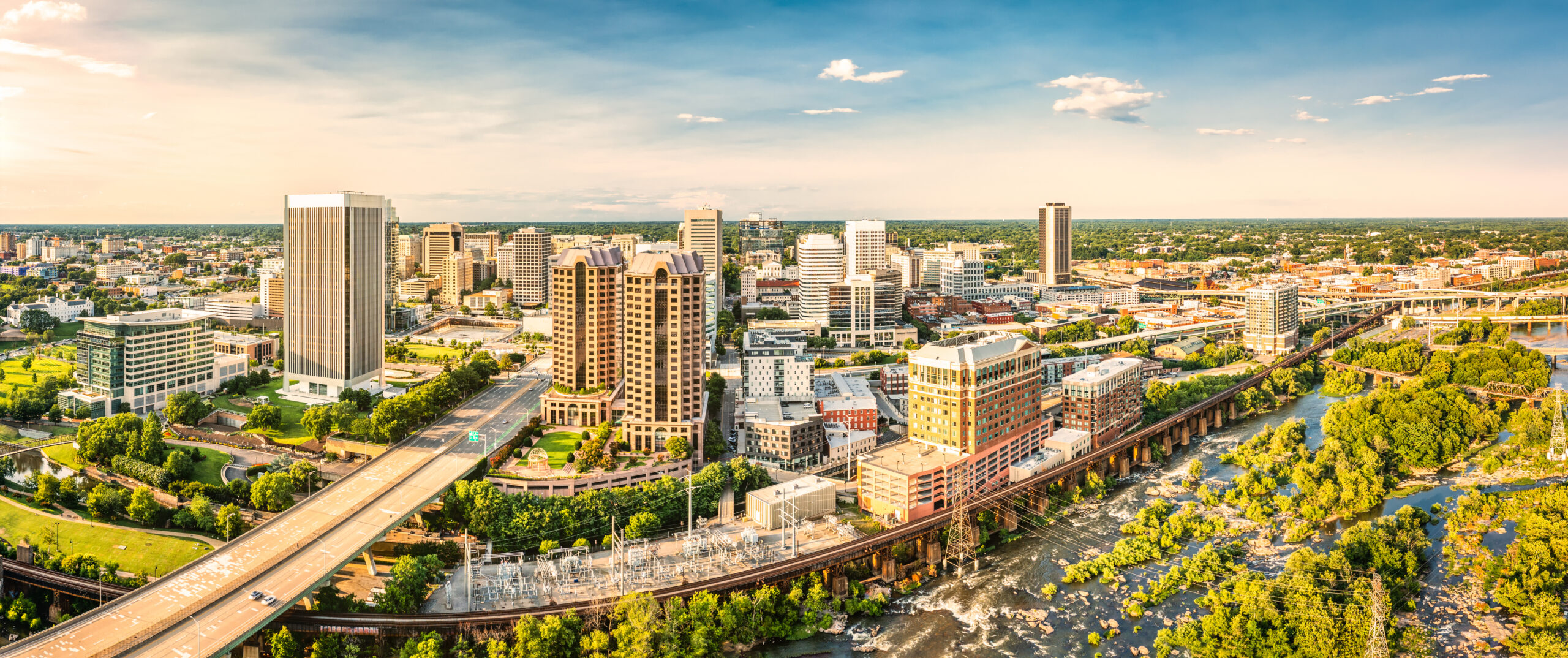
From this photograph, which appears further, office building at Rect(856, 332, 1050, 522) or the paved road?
office building at Rect(856, 332, 1050, 522)

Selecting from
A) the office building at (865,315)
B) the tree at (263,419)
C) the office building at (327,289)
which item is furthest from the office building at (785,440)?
the office building at (865,315)

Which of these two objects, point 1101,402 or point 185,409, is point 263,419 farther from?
point 1101,402

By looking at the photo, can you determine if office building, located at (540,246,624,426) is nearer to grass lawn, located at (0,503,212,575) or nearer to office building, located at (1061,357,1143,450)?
grass lawn, located at (0,503,212,575)

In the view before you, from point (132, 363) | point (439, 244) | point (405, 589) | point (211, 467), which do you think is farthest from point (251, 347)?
point (439, 244)

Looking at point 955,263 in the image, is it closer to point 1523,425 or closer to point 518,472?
point 1523,425

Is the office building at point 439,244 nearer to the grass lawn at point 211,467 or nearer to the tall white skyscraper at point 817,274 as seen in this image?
the tall white skyscraper at point 817,274

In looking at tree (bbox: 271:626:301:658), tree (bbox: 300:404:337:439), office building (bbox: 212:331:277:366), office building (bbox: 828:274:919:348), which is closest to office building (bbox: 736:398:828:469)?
tree (bbox: 300:404:337:439)
